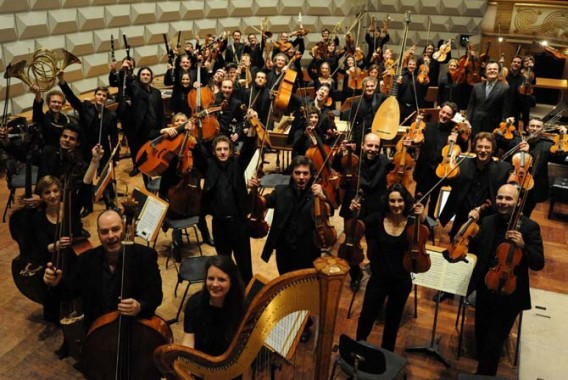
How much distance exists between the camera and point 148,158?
6.06 meters

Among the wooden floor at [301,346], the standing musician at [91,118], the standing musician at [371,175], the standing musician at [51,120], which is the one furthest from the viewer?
the standing musician at [91,118]

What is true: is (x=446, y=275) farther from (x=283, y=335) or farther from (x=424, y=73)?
(x=424, y=73)

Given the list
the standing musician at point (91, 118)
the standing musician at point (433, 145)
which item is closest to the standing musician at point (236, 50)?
the standing musician at point (91, 118)

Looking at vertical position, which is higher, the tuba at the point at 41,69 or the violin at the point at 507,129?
the tuba at the point at 41,69

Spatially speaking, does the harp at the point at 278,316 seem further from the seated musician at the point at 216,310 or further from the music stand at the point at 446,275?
the music stand at the point at 446,275

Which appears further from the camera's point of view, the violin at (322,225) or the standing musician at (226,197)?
the standing musician at (226,197)

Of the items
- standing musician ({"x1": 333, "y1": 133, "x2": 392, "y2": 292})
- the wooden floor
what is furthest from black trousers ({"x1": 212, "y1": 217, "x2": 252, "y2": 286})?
standing musician ({"x1": 333, "y1": 133, "x2": 392, "y2": 292})

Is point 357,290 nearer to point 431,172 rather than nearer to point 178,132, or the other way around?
point 431,172

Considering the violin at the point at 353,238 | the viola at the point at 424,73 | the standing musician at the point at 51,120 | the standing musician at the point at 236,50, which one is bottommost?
the violin at the point at 353,238

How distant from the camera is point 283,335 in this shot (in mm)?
3256

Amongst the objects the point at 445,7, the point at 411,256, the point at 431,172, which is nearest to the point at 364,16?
the point at 445,7

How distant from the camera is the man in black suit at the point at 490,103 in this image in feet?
25.3

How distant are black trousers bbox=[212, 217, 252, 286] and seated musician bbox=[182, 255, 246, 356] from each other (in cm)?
172

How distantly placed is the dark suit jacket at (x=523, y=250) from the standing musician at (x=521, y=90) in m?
4.53
